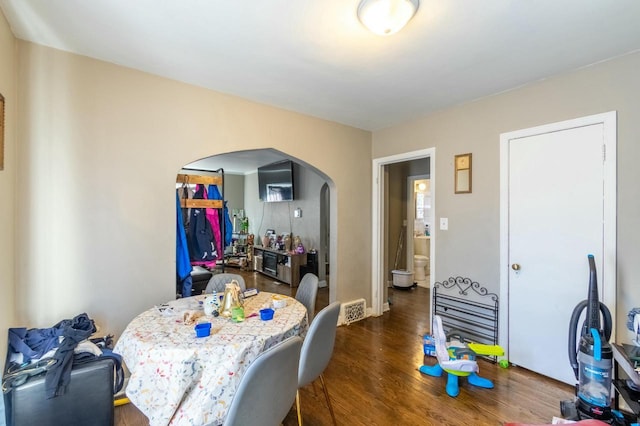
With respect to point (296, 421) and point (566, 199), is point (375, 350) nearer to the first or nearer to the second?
point (296, 421)

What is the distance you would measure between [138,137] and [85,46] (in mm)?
639

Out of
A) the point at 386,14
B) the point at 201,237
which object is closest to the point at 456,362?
the point at 386,14

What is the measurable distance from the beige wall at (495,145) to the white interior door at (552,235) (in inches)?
4.0

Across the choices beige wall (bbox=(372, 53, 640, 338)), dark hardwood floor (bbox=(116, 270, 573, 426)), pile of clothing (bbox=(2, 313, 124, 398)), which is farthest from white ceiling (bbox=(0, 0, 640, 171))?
dark hardwood floor (bbox=(116, 270, 573, 426))

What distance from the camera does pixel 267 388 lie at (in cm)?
116

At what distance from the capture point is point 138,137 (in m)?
2.24

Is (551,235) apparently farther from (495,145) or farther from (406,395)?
(406,395)

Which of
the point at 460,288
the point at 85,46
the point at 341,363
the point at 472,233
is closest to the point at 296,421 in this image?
the point at 341,363

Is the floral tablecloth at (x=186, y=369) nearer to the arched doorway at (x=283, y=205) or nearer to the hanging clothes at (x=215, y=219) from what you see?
the hanging clothes at (x=215, y=219)

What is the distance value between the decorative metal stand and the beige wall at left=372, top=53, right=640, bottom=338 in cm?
10

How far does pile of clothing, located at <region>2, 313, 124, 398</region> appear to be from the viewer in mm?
1477

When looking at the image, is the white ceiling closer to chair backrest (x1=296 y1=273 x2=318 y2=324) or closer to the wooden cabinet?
chair backrest (x1=296 y1=273 x2=318 y2=324)

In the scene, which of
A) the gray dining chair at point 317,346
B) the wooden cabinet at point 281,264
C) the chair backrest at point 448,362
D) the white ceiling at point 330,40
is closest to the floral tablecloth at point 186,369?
the gray dining chair at point 317,346

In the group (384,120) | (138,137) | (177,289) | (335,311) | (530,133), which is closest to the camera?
(335,311)
